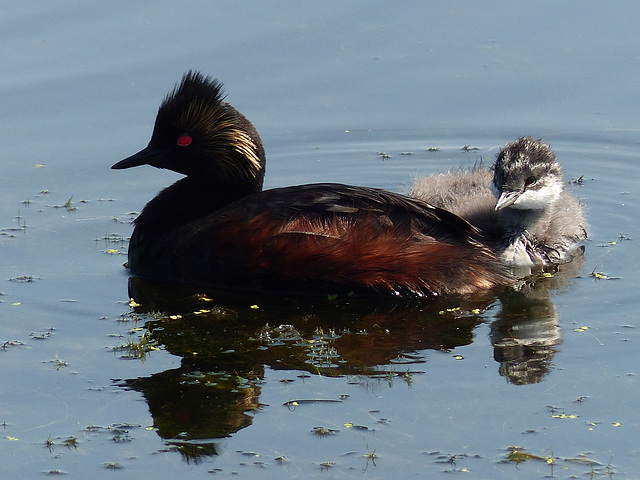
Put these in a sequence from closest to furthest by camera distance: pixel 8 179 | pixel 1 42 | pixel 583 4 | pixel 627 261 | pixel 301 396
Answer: pixel 301 396 → pixel 627 261 → pixel 8 179 → pixel 1 42 → pixel 583 4

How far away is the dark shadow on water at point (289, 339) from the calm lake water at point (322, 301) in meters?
0.02

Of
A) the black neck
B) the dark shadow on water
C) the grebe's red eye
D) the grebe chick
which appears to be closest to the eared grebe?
the black neck

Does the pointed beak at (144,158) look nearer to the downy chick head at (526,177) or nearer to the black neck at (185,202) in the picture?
the black neck at (185,202)

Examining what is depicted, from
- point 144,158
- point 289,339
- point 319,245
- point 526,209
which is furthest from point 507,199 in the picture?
point 144,158

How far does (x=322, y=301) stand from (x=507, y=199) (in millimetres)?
1556

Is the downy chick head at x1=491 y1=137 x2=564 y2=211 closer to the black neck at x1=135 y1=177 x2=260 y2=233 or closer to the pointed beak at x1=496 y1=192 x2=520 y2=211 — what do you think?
the pointed beak at x1=496 y1=192 x2=520 y2=211

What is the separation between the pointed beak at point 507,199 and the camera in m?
8.54

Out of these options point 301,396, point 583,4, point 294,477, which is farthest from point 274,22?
point 294,477

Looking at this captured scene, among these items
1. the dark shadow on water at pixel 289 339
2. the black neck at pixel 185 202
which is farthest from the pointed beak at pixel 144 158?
the dark shadow on water at pixel 289 339

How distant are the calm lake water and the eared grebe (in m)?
0.17

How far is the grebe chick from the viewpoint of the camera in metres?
8.71

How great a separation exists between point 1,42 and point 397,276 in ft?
20.5

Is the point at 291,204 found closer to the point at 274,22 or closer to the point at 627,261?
the point at 627,261

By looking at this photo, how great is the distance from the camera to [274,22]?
13.2 m
